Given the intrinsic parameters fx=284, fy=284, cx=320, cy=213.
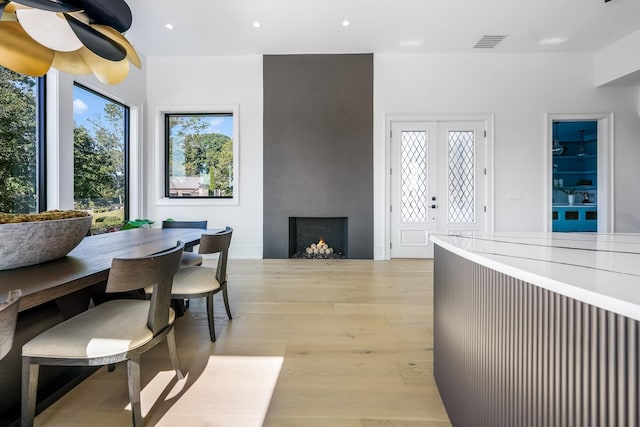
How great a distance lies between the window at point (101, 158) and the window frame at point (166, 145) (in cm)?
43

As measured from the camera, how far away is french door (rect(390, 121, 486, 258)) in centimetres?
462

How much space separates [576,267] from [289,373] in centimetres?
143

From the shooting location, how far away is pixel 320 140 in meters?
4.58

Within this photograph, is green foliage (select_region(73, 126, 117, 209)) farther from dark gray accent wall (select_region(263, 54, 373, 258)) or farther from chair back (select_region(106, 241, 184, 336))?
chair back (select_region(106, 241, 184, 336))

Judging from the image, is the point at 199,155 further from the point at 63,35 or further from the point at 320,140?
the point at 63,35

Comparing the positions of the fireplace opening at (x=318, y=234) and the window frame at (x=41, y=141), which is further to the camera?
the fireplace opening at (x=318, y=234)

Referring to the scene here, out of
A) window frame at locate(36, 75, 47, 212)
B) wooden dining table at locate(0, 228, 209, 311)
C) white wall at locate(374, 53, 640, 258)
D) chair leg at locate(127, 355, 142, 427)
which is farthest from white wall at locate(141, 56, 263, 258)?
chair leg at locate(127, 355, 142, 427)

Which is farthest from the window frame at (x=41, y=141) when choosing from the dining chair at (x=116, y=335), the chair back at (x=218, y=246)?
the dining chair at (x=116, y=335)

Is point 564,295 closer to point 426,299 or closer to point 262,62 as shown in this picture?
point 426,299

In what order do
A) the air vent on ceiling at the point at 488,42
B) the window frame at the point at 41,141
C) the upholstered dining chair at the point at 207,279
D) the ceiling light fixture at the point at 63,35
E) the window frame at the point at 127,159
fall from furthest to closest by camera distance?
the window frame at the point at 127,159 < the air vent on ceiling at the point at 488,42 < the window frame at the point at 41,141 < the upholstered dining chair at the point at 207,279 < the ceiling light fixture at the point at 63,35

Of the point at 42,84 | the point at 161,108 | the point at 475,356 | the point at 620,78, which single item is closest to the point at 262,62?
the point at 161,108

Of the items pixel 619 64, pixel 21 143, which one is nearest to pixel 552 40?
pixel 619 64

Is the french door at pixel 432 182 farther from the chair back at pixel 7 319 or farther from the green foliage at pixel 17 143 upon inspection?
the green foliage at pixel 17 143

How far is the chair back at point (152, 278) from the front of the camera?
1.10m
